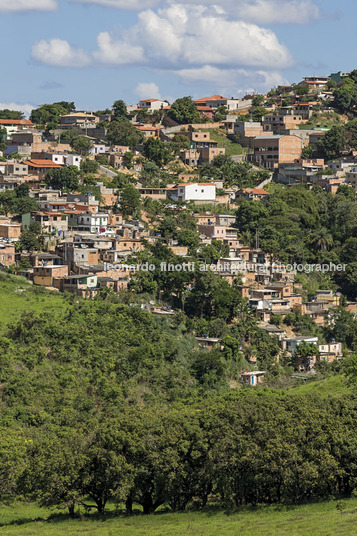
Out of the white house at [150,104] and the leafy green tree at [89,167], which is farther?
the white house at [150,104]

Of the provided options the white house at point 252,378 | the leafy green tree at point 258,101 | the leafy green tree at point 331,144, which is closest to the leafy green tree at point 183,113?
the leafy green tree at point 258,101

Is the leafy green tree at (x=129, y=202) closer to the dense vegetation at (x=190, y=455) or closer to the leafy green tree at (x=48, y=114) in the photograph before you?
the leafy green tree at (x=48, y=114)

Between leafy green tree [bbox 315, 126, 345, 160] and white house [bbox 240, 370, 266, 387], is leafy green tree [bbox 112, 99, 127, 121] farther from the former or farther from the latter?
white house [bbox 240, 370, 266, 387]

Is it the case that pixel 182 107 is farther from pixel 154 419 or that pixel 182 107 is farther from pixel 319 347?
pixel 154 419

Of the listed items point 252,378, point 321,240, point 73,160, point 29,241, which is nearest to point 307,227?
point 321,240

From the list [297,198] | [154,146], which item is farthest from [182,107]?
[297,198]

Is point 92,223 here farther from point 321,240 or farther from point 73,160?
point 321,240

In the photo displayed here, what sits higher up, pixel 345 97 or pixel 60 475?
pixel 345 97

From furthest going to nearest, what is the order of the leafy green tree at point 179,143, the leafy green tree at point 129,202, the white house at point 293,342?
the leafy green tree at point 179,143, the leafy green tree at point 129,202, the white house at point 293,342
